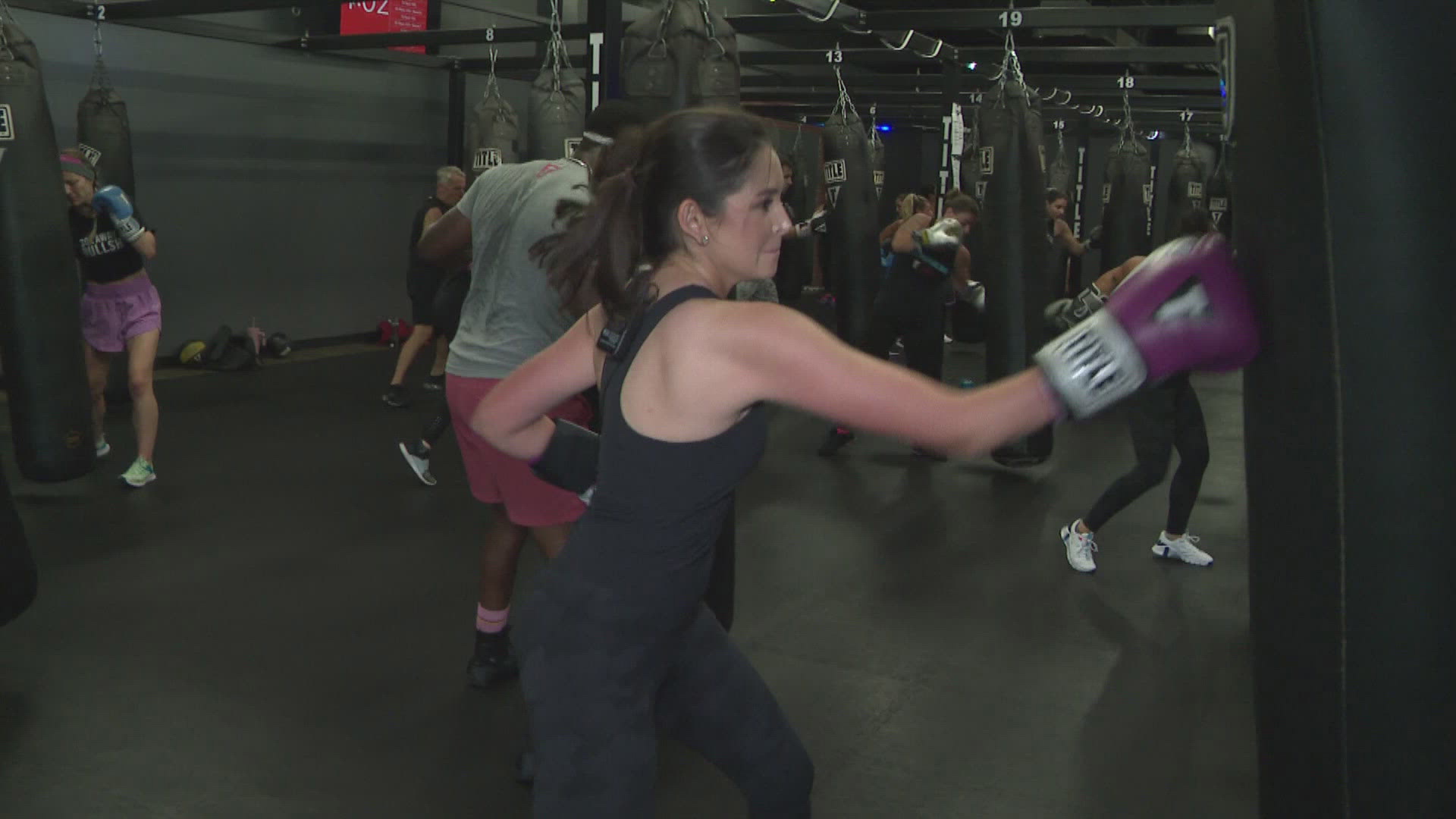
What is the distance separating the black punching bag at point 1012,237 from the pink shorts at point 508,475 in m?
3.14

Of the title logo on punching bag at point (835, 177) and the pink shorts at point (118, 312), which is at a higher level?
the title logo on punching bag at point (835, 177)

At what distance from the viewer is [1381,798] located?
1.20 m

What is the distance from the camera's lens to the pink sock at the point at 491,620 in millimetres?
3301

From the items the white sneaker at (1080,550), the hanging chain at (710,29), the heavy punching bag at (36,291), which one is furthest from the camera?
the white sneaker at (1080,550)

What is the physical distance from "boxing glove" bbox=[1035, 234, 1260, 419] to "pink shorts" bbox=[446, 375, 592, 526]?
68.0 inches

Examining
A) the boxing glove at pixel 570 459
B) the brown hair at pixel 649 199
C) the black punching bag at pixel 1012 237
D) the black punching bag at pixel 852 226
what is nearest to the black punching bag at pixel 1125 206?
the black punching bag at pixel 852 226

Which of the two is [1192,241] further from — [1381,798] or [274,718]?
[274,718]

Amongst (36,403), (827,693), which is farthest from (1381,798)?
(36,403)

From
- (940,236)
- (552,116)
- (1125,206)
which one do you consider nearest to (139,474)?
(552,116)

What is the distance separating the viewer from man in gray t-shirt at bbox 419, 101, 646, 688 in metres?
2.97

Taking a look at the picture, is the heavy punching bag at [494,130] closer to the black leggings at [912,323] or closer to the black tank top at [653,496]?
the black leggings at [912,323]

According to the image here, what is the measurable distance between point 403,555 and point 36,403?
1408 mm

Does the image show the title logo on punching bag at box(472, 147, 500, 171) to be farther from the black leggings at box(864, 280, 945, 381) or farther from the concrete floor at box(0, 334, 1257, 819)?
the black leggings at box(864, 280, 945, 381)

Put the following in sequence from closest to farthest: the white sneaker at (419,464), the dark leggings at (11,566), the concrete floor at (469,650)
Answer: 1. the concrete floor at (469,650)
2. the dark leggings at (11,566)
3. the white sneaker at (419,464)
